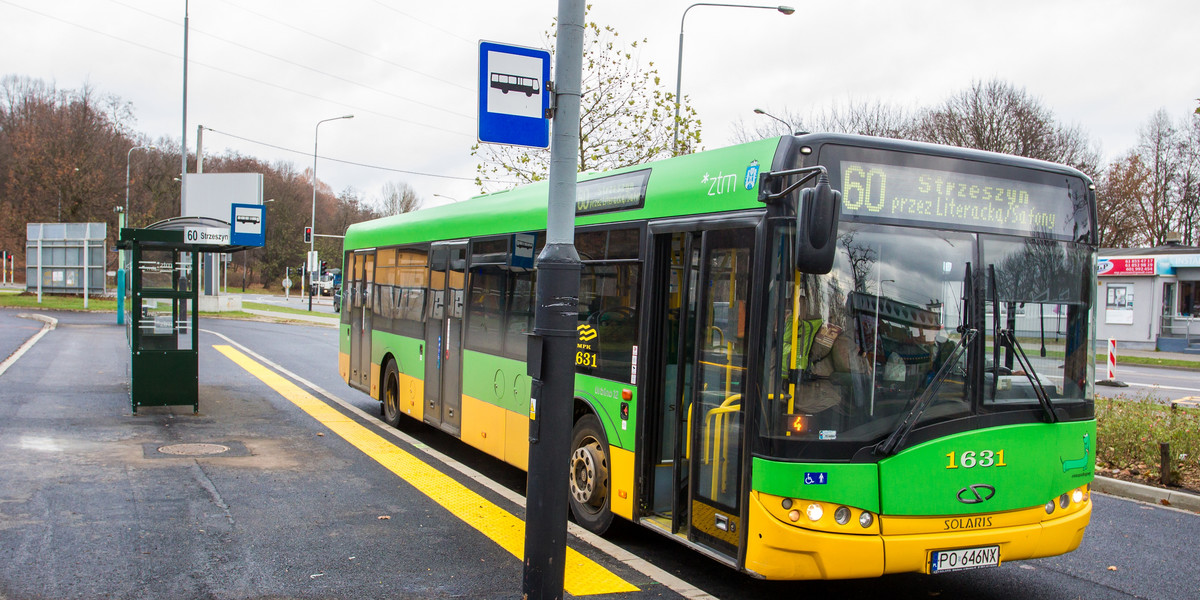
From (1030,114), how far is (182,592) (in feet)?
136

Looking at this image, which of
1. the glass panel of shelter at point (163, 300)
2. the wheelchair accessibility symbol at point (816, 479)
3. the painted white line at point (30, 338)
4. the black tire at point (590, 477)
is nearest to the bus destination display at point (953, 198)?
the wheelchair accessibility symbol at point (816, 479)

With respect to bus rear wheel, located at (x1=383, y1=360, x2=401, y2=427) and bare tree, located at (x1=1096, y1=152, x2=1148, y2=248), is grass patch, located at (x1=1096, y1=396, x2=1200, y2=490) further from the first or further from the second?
bare tree, located at (x1=1096, y1=152, x2=1148, y2=248)

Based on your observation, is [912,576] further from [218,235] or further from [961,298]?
[218,235]

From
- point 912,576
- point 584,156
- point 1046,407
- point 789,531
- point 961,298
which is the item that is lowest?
point 912,576

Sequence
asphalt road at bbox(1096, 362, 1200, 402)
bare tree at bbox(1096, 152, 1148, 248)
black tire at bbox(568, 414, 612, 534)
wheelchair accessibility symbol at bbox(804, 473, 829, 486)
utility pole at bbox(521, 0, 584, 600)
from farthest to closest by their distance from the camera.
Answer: bare tree at bbox(1096, 152, 1148, 248) → asphalt road at bbox(1096, 362, 1200, 402) → black tire at bbox(568, 414, 612, 534) → wheelchair accessibility symbol at bbox(804, 473, 829, 486) → utility pole at bbox(521, 0, 584, 600)

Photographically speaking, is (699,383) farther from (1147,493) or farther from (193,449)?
(193,449)

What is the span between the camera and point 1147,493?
8.70 meters

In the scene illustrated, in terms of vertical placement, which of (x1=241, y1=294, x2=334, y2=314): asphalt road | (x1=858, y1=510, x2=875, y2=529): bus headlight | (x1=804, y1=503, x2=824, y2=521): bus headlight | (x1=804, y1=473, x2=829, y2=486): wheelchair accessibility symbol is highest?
(x1=804, y1=473, x2=829, y2=486): wheelchair accessibility symbol

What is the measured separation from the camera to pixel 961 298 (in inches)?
202

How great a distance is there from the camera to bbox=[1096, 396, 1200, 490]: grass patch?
29.5ft

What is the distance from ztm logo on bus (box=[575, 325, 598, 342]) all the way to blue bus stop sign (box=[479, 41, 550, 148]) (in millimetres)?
2147

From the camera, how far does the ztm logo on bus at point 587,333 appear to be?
7.06 m

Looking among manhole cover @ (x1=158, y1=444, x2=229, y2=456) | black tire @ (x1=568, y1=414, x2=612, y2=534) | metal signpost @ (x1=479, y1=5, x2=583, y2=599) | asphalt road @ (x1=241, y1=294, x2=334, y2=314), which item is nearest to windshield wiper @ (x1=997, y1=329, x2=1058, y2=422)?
metal signpost @ (x1=479, y1=5, x2=583, y2=599)

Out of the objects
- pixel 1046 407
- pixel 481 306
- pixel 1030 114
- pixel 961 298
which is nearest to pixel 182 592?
pixel 481 306
